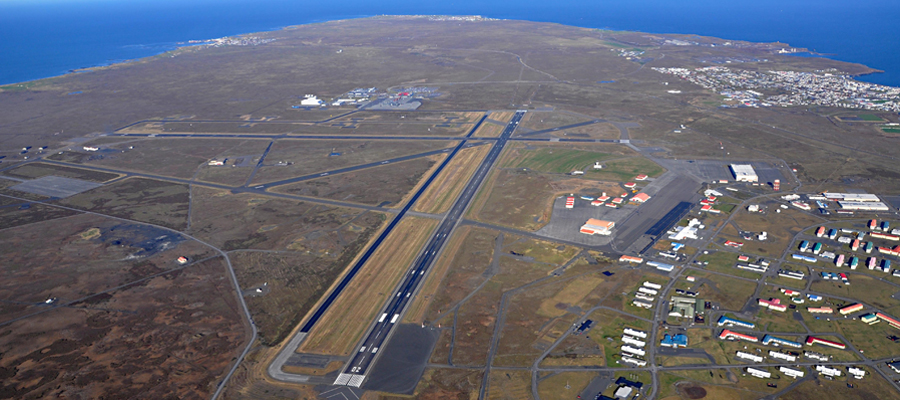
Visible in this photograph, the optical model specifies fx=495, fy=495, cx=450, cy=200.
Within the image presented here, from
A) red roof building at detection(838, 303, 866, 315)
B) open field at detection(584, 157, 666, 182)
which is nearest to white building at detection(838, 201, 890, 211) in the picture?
Result: open field at detection(584, 157, 666, 182)

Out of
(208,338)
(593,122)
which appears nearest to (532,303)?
(208,338)

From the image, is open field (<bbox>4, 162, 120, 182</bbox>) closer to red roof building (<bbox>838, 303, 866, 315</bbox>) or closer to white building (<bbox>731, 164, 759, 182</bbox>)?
white building (<bbox>731, 164, 759, 182</bbox>)

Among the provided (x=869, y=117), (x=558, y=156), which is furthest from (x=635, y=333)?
(x=869, y=117)

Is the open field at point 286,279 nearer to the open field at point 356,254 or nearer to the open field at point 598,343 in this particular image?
the open field at point 356,254

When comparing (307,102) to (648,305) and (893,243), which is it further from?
(893,243)

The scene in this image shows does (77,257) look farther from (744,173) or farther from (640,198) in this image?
(744,173)
